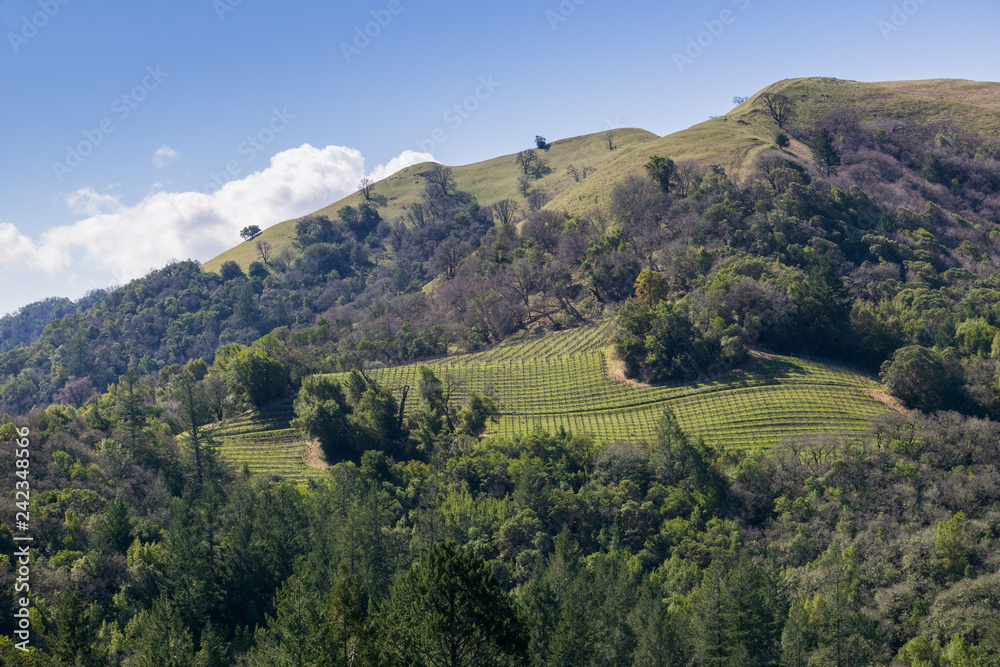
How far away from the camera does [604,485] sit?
194 ft

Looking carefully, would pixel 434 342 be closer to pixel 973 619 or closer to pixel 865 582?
pixel 865 582

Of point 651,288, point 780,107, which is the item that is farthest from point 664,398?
point 780,107

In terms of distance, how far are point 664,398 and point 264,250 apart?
152m

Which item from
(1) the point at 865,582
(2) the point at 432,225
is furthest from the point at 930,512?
(2) the point at 432,225

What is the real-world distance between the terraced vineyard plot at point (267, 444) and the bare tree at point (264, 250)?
116793 millimetres

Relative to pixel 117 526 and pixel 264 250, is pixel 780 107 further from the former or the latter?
pixel 117 526

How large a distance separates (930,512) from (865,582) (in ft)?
34.2

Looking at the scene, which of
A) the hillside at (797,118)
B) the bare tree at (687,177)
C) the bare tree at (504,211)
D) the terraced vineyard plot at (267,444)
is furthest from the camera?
the bare tree at (504,211)

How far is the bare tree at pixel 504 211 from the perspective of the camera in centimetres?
16088

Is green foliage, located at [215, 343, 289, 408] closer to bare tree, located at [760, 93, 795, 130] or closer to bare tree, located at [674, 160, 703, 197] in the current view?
bare tree, located at [674, 160, 703, 197]

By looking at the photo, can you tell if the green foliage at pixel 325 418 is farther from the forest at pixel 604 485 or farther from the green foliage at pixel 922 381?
the green foliage at pixel 922 381

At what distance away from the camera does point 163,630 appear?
Answer: 38406 millimetres

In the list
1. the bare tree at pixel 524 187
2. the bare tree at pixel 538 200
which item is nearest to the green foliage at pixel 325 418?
the bare tree at pixel 538 200

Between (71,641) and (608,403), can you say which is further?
(608,403)
